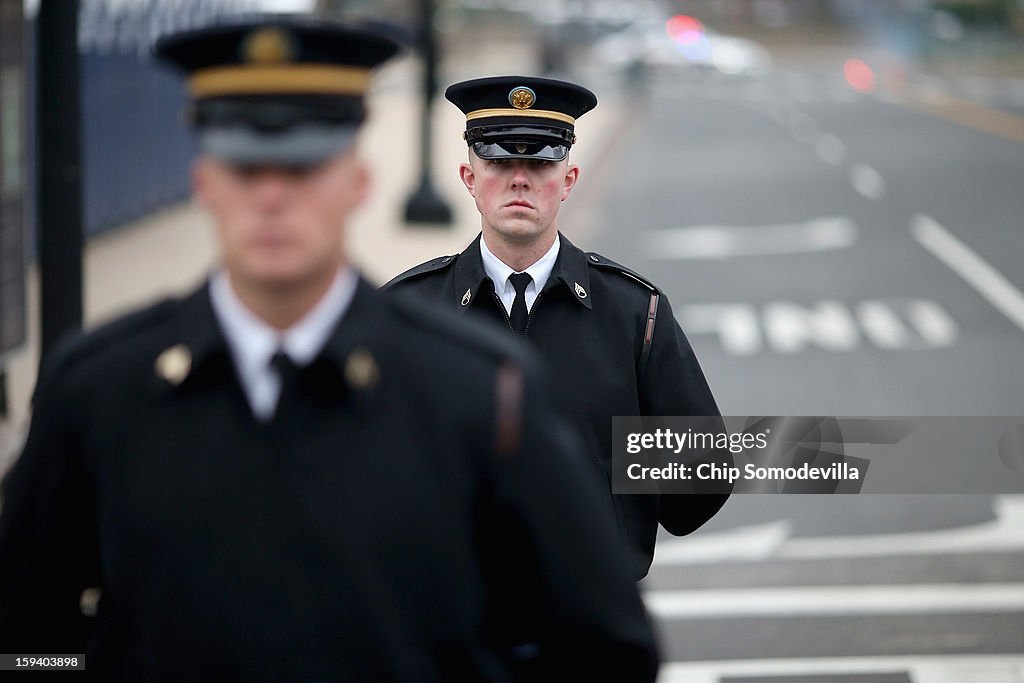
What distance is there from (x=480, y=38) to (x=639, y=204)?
4926cm

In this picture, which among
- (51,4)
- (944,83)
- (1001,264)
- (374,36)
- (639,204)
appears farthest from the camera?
(944,83)

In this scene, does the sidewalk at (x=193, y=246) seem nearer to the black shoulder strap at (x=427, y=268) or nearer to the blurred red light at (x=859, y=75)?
the black shoulder strap at (x=427, y=268)

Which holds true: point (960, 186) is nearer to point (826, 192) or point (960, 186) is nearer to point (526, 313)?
point (826, 192)

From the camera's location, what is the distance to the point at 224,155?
239 cm

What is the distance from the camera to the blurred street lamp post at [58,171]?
740cm

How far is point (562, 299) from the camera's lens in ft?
14.5

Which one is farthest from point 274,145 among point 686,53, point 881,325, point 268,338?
point 686,53

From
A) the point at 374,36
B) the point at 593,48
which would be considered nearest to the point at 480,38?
the point at 593,48

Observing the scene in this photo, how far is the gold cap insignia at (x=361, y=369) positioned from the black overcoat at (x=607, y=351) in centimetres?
191

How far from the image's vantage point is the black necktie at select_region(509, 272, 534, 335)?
4426 mm

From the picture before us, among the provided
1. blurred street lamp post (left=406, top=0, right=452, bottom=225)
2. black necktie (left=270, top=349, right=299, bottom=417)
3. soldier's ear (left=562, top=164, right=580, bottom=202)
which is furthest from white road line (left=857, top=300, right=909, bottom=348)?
black necktie (left=270, top=349, right=299, bottom=417)

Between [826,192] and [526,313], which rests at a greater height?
[526,313]

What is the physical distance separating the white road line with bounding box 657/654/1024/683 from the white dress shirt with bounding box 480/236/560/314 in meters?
2.57

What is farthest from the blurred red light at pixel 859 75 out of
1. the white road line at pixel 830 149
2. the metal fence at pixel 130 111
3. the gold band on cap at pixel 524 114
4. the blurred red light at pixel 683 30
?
the gold band on cap at pixel 524 114
